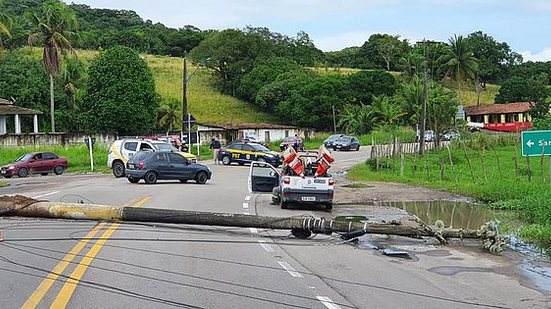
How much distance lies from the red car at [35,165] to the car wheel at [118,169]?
865 centimetres

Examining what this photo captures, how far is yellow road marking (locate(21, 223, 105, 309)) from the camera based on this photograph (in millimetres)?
8445

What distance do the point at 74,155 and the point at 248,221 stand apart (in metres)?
41.2

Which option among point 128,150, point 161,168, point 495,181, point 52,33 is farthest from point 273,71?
point 495,181

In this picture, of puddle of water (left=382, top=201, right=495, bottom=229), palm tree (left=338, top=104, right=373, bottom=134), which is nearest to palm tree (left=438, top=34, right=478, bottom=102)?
palm tree (left=338, top=104, right=373, bottom=134)

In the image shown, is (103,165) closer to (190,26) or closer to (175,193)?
(175,193)

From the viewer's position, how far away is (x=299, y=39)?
13725 centimetres

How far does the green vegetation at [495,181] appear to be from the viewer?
18234 mm

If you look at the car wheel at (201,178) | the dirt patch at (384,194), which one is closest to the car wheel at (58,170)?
the car wheel at (201,178)

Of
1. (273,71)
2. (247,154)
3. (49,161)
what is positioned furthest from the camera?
(273,71)

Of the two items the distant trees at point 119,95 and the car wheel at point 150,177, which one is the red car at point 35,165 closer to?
the car wheel at point 150,177

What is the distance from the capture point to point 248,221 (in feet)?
49.0

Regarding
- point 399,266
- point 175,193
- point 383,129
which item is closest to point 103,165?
point 175,193

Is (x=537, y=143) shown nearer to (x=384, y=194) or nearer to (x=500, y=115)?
(x=384, y=194)

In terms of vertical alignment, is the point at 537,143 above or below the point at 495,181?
above
